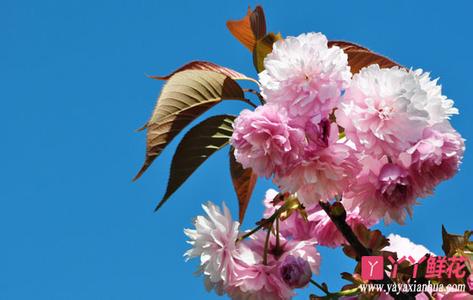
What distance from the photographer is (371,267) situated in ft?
3.71

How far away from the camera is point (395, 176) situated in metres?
1.04

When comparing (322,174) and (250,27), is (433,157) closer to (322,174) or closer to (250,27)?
(322,174)

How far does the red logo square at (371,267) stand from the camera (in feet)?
3.68

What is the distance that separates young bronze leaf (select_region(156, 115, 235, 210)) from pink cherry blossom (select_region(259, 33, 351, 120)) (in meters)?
0.17

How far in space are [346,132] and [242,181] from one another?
12.1 inches

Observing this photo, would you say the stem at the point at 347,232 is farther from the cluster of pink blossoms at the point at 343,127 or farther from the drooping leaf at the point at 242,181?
the drooping leaf at the point at 242,181

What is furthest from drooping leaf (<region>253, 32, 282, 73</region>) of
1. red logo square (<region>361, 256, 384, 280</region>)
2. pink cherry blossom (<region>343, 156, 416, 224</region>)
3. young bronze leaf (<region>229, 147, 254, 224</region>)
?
red logo square (<region>361, 256, 384, 280</region>)

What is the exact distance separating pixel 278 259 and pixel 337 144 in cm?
28

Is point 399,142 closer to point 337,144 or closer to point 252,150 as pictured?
point 337,144

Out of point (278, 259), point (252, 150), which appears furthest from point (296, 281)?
point (252, 150)

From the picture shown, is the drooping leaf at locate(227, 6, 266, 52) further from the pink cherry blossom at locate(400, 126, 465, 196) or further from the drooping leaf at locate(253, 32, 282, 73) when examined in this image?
the pink cherry blossom at locate(400, 126, 465, 196)

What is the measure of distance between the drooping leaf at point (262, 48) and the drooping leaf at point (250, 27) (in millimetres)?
61

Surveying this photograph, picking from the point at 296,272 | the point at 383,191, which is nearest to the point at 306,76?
the point at 383,191

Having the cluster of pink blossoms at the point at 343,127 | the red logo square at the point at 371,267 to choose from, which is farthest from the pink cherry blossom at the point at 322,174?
the red logo square at the point at 371,267
